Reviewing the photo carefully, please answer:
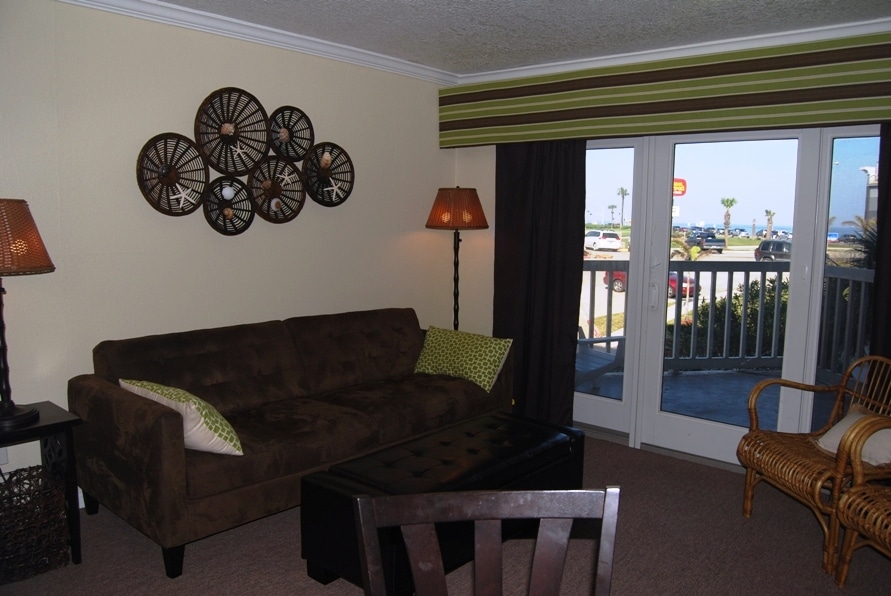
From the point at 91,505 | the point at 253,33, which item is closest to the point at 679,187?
the point at 253,33

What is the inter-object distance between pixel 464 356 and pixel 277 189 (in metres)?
1.50

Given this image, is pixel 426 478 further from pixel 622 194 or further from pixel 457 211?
pixel 622 194

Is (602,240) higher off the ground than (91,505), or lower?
higher

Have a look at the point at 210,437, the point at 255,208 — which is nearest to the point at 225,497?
the point at 210,437

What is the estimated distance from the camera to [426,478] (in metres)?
2.75

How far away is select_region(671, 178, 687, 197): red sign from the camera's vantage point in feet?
13.8

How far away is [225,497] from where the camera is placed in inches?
113

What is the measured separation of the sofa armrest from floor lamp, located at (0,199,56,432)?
27 cm

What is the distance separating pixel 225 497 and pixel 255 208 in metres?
1.71

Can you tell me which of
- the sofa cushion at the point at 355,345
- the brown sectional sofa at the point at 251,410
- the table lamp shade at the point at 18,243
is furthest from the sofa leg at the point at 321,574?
the table lamp shade at the point at 18,243

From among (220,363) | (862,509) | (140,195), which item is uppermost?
(140,195)

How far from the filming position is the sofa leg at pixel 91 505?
3.30 meters

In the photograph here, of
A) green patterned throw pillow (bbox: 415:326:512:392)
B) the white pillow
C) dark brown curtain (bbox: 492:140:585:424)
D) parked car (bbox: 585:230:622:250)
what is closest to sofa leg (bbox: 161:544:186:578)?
green patterned throw pillow (bbox: 415:326:512:392)

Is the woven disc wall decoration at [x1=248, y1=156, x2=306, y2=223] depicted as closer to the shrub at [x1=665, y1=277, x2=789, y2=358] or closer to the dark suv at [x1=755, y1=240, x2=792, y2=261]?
the shrub at [x1=665, y1=277, x2=789, y2=358]
